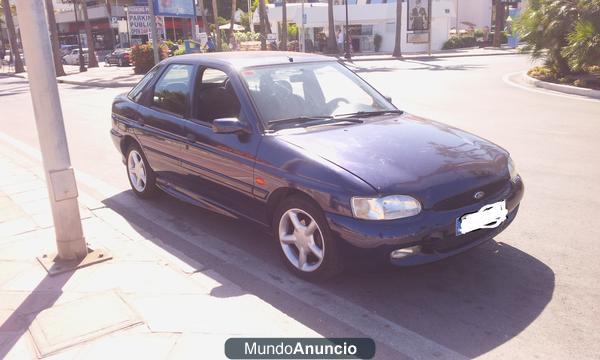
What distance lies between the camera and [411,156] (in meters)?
3.82

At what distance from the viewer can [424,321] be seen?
3387 mm

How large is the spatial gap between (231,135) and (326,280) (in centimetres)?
141

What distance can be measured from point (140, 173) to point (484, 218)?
3.81 meters

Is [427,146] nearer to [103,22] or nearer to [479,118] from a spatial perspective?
[479,118]

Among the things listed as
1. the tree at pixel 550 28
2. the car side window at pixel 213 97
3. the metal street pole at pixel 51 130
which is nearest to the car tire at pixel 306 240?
the car side window at pixel 213 97

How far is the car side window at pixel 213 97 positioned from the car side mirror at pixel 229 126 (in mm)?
272

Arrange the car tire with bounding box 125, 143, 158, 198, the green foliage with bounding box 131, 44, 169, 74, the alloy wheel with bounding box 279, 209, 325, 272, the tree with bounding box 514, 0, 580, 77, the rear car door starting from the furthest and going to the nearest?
the green foliage with bounding box 131, 44, 169, 74 < the tree with bounding box 514, 0, 580, 77 < the car tire with bounding box 125, 143, 158, 198 < the rear car door < the alloy wheel with bounding box 279, 209, 325, 272

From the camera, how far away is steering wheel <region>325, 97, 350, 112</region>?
15.4 ft

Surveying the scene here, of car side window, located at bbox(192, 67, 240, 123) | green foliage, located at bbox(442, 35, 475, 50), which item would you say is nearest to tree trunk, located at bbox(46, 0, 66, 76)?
green foliage, located at bbox(442, 35, 475, 50)

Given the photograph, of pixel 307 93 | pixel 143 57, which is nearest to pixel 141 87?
pixel 307 93

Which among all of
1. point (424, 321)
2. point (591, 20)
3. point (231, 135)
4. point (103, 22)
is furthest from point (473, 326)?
point (103, 22)

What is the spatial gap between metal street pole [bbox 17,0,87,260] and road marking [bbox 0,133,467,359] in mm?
993

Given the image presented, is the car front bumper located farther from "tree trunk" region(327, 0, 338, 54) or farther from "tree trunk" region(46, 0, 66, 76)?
"tree trunk" region(327, 0, 338, 54)

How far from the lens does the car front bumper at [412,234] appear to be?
3434 millimetres
